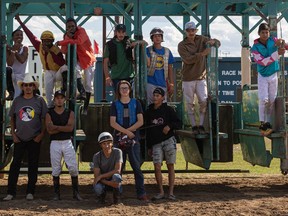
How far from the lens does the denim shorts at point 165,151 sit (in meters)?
10.2

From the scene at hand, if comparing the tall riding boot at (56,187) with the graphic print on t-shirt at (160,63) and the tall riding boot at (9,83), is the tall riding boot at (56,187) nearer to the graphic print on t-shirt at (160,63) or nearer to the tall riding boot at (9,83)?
the tall riding boot at (9,83)

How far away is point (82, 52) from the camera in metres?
10.6

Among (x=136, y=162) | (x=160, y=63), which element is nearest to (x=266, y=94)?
(x=160, y=63)

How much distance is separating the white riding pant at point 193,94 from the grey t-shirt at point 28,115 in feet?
7.32

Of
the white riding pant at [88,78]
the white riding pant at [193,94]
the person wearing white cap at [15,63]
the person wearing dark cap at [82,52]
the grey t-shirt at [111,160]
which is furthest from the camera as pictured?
the person wearing white cap at [15,63]

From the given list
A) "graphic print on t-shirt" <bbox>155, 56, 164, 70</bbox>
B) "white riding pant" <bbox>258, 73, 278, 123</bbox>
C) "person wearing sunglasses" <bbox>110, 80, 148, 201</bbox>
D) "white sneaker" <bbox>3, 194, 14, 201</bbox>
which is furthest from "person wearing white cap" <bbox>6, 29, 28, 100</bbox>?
"white riding pant" <bbox>258, 73, 278, 123</bbox>

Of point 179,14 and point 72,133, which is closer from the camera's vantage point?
point 72,133

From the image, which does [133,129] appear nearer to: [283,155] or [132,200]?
[132,200]

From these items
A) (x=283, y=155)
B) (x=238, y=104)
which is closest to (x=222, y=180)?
(x=238, y=104)

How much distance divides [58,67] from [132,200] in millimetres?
2356

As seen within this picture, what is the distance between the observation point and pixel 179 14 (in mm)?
13172

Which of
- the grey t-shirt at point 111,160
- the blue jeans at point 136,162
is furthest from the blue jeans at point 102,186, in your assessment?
the blue jeans at point 136,162

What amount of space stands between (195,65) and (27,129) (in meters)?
2.76

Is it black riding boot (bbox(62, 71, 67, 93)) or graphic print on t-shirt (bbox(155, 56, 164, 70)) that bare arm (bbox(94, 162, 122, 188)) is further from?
graphic print on t-shirt (bbox(155, 56, 164, 70))
